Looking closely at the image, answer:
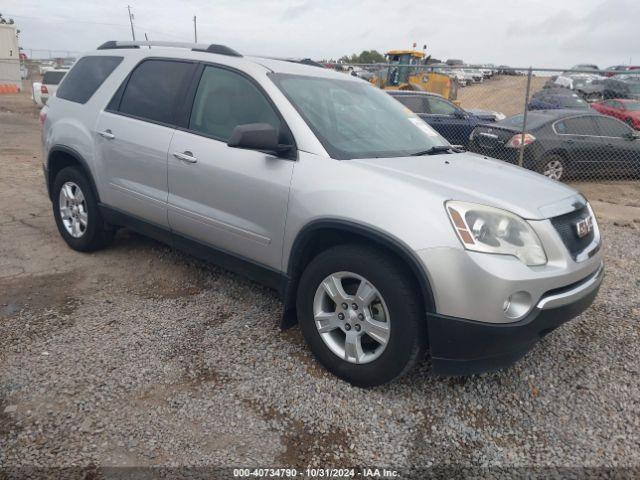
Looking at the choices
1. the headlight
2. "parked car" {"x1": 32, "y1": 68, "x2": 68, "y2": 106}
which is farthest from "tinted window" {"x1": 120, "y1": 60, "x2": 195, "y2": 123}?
"parked car" {"x1": 32, "y1": 68, "x2": 68, "y2": 106}

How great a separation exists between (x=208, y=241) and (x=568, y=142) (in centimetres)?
777

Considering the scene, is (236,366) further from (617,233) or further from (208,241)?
(617,233)

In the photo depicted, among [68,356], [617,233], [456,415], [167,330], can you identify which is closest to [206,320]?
[167,330]

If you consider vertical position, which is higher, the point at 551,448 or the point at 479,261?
the point at 479,261

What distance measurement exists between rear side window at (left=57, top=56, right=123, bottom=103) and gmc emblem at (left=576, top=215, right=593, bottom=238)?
3755 millimetres

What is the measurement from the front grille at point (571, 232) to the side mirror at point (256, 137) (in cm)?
161

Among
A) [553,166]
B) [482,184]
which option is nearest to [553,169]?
[553,166]

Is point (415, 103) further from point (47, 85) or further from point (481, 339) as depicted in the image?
point (47, 85)

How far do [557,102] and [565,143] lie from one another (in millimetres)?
10783

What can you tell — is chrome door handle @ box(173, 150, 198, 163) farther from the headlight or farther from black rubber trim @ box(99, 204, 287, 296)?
the headlight

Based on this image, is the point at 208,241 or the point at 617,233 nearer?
the point at 208,241

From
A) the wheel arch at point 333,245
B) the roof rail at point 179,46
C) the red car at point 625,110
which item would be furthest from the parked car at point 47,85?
the red car at point 625,110

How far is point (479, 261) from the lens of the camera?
8.23ft

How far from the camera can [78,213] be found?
483cm
